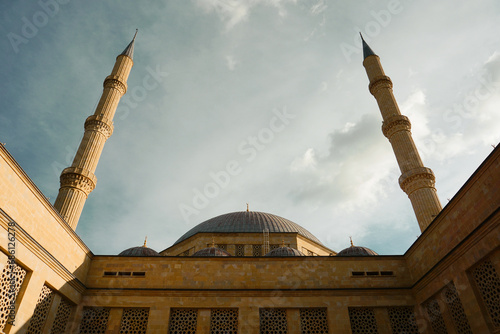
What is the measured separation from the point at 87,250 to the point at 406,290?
10830 mm

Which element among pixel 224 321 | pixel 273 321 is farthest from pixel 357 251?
pixel 224 321

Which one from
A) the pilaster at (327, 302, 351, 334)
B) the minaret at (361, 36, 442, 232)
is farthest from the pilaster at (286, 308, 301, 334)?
the minaret at (361, 36, 442, 232)

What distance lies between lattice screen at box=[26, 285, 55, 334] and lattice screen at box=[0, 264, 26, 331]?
860mm

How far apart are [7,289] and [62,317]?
9.05ft

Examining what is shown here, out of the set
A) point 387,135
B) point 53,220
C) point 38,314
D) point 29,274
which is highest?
point 387,135

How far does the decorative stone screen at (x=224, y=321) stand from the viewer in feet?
35.7

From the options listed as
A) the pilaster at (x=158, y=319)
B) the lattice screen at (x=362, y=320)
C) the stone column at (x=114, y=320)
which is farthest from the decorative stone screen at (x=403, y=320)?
the stone column at (x=114, y=320)

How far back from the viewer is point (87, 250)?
467 inches

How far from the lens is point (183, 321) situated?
36.1ft

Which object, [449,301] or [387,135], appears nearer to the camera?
[449,301]

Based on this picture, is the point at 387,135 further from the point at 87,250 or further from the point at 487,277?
the point at 87,250

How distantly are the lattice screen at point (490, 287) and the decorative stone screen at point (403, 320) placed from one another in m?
3.26

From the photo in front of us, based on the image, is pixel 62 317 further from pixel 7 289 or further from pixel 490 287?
pixel 490 287

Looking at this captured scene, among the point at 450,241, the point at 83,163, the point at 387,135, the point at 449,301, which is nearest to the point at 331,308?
the point at 449,301
